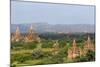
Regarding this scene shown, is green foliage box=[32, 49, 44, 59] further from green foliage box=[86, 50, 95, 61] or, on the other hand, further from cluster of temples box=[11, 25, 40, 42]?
green foliage box=[86, 50, 95, 61]

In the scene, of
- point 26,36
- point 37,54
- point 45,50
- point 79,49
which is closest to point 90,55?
point 79,49

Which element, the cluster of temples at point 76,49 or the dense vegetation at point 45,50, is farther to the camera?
the cluster of temples at point 76,49

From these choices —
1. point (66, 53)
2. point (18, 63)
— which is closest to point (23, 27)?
point (18, 63)

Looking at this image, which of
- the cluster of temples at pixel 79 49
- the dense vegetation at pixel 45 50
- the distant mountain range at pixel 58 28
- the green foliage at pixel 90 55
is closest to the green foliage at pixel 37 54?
the dense vegetation at pixel 45 50

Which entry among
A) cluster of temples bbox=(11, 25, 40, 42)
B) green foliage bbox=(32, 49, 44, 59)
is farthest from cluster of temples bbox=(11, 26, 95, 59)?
green foliage bbox=(32, 49, 44, 59)

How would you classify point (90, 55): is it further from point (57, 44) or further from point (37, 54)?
point (37, 54)

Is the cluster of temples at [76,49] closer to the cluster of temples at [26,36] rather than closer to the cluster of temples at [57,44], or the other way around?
the cluster of temples at [57,44]
